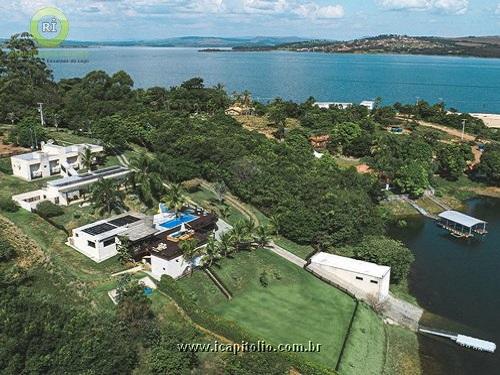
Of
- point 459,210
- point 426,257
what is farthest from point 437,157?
point 426,257

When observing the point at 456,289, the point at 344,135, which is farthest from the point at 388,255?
the point at 344,135

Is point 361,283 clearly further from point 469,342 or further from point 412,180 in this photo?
point 412,180

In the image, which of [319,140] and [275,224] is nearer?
[275,224]

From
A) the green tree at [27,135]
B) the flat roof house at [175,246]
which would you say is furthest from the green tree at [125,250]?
the green tree at [27,135]

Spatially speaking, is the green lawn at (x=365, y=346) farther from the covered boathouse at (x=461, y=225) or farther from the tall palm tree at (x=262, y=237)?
the covered boathouse at (x=461, y=225)

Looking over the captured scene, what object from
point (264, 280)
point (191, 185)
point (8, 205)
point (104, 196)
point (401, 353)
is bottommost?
point (401, 353)

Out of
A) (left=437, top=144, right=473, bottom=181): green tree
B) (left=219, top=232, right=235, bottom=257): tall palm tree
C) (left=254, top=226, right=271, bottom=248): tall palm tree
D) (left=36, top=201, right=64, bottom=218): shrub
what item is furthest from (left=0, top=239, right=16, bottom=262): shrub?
(left=437, top=144, right=473, bottom=181): green tree
